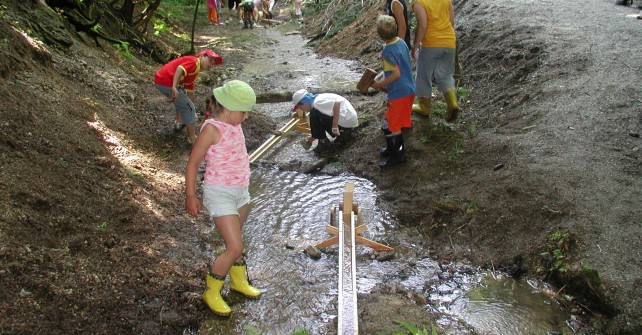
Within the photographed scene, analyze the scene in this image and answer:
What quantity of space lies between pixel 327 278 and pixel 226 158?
1.54m

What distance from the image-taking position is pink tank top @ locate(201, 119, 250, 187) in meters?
3.55

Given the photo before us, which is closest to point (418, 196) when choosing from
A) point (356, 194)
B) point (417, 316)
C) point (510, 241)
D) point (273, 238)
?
point (356, 194)

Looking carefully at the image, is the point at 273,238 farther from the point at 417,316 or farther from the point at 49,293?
the point at 49,293

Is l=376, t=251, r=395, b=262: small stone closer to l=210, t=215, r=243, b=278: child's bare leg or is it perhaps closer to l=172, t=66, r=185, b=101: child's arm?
l=210, t=215, r=243, b=278: child's bare leg

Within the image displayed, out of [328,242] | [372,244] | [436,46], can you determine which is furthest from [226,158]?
[436,46]

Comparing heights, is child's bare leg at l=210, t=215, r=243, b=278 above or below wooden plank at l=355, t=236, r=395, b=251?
above

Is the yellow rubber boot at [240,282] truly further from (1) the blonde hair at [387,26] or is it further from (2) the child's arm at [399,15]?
(2) the child's arm at [399,15]

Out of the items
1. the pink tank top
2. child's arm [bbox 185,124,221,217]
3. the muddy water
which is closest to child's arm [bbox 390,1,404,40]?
the muddy water

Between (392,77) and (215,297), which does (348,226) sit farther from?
(392,77)

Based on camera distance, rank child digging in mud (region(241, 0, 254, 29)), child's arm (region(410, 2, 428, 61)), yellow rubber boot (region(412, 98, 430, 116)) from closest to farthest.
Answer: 1. child's arm (region(410, 2, 428, 61))
2. yellow rubber boot (region(412, 98, 430, 116))
3. child digging in mud (region(241, 0, 254, 29))

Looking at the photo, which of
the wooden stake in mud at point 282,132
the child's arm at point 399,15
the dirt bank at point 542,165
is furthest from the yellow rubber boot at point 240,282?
the child's arm at point 399,15

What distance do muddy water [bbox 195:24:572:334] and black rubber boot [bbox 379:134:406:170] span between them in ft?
1.25

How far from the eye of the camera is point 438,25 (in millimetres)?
6109

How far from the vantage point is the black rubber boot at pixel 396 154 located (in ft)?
20.2
